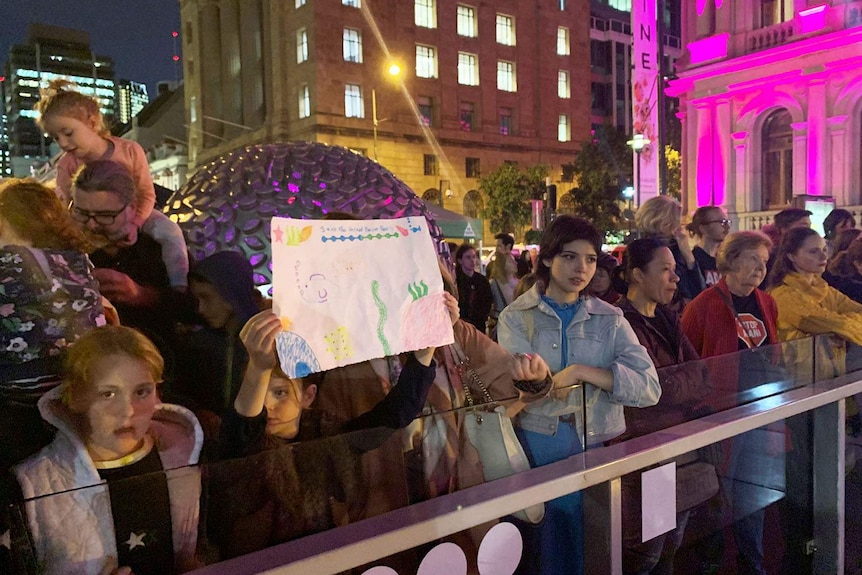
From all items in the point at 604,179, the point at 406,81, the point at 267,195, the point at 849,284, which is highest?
the point at 406,81

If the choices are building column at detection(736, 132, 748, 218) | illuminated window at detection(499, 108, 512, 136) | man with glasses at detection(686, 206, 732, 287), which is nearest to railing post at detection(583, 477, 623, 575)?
man with glasses at detection(686, 206, 732, 287)

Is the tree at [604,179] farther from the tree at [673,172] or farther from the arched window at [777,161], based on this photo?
the arched window at [777,161]

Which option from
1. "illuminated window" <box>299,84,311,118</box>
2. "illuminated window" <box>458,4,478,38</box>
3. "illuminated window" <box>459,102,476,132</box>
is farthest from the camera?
"illuminated window" <box>459,102,476,132</box>

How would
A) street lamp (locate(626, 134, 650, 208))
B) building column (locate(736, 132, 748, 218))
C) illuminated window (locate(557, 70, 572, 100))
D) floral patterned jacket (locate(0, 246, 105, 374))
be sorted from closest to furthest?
floral patterned jacket (locate(0, 246, 105, 374))
street lamp (locate(626, 134, 650, 208))
building column (locate(736, 132, 748, 218))
illuminated window (locate(557, 70, 572, 100))

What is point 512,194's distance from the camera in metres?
33.5

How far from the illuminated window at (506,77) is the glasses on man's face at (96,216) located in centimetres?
3811

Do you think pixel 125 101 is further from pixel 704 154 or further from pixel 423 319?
pixel 704 154

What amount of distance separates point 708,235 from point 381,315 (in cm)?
384

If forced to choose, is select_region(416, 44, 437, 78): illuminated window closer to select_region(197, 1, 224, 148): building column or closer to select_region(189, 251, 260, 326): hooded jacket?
select_region(197, 1, 224, 148): building column

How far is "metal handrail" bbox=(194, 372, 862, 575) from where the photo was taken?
1283mm

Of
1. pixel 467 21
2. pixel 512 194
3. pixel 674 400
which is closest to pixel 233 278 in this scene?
pixel 674 400

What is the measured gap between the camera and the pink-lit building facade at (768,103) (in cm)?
1533

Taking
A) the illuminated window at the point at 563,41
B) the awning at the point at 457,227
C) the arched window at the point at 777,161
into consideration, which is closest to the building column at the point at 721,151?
the arched window at the point at 777,161

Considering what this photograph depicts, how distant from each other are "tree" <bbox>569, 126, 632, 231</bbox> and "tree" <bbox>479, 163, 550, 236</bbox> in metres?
2.05
